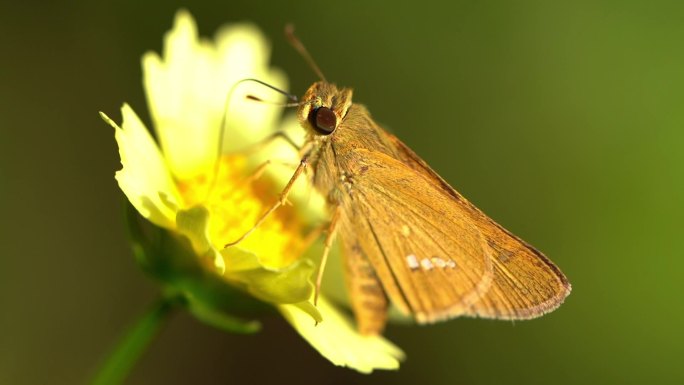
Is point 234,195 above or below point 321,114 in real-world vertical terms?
below

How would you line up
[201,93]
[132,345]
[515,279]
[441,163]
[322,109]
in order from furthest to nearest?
[441,163], [201,93], [322,109], [515,279], [132,345]

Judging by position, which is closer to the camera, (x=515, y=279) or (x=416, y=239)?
(x=515, y=279)

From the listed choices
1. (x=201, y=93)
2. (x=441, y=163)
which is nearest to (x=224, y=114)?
(x=201, y=93)

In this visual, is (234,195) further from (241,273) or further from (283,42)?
(283,42)

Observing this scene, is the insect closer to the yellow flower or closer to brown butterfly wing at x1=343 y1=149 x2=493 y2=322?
brown butterfly wing at x1=343 y1=149 x2=493 y2=322

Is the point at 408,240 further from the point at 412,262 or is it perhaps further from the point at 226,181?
the point at 226,181

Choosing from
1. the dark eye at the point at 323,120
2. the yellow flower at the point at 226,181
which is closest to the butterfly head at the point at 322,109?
the dark eye at the point at 323,120

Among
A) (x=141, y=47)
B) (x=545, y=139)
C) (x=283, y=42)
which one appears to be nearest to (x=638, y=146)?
(x=545, y=139)

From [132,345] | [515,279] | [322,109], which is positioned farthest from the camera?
[322,109]
